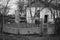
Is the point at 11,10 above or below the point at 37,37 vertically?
above

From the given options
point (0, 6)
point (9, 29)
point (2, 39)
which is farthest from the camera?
point (0, 6)

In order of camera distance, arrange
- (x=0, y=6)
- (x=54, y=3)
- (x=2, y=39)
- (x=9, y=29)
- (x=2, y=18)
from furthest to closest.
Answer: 1. (x=54, y=3)
2. (x=0, y=6)
3. (x=2, y=18)
4. (x=9, y=29)
5. (x=2, y=39)

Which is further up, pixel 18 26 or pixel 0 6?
pixel 0 6

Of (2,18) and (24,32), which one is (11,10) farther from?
(24,32)

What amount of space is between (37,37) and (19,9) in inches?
187

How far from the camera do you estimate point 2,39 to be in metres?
6.39

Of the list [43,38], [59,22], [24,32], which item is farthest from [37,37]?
[59,22]

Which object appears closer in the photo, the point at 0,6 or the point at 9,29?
A: the point at 9,29

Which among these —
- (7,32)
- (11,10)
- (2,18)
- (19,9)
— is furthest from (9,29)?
(11,10)

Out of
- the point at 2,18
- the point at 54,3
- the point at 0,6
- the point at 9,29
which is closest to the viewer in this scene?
the point at 9,29

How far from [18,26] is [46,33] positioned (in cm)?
229

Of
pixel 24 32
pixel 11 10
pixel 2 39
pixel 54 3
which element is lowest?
pixel 2 39

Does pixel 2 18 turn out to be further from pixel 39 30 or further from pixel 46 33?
pixel 46 33

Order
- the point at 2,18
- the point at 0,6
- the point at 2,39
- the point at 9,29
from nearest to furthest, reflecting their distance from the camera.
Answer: the point at 2,39, the point at 9,29, the point at 2,18, the point at 0,6
